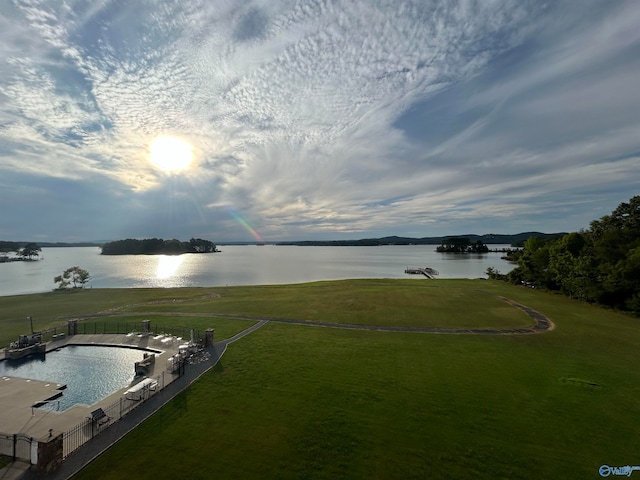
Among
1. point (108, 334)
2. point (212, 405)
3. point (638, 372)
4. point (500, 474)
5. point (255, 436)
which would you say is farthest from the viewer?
point (108, 334)

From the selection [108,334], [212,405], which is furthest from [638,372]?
[108,334]

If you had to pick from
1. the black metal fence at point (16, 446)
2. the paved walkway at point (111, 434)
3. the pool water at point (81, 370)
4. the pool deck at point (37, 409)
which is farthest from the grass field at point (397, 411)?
the pool water at point (81, 370)

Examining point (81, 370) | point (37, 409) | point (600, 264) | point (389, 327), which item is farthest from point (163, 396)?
point (600, 264)

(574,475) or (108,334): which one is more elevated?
(108,334)

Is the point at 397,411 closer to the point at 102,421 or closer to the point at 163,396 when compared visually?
the point at 163,396

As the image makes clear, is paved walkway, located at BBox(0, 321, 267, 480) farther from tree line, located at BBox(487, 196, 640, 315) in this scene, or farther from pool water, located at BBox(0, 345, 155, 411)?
tree line, located at BBox(487, 196, 640, 315)

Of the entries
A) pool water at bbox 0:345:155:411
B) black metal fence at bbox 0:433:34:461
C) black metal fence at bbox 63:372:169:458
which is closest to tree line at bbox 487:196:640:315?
black metal fence at bbox 63:372:169:458

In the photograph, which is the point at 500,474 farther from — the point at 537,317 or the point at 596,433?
the point at 537,317

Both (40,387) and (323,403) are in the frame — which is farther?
(40,387)
